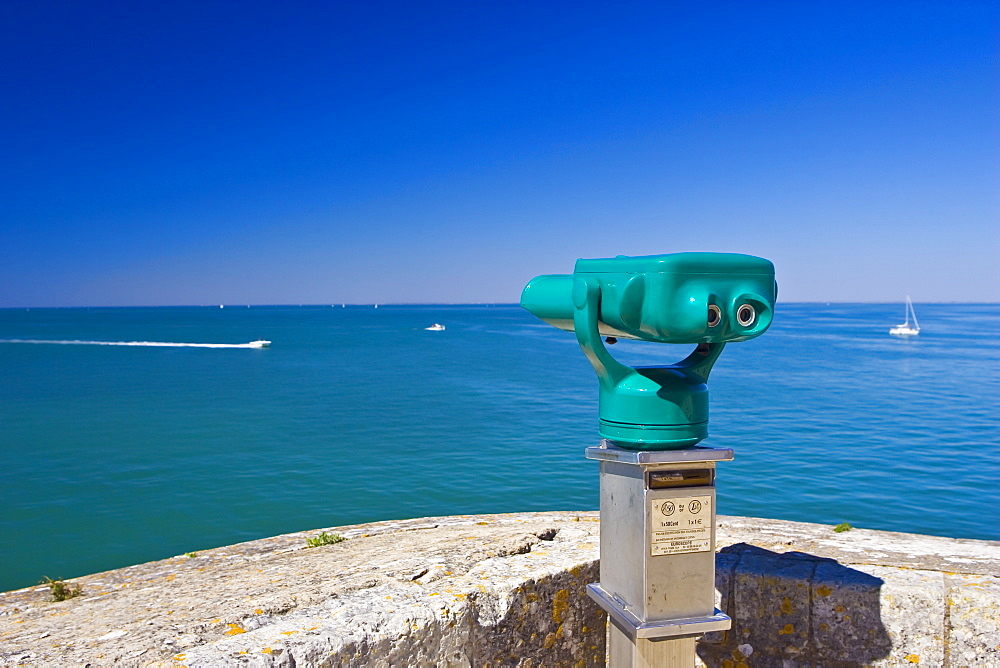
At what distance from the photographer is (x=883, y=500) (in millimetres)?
14266

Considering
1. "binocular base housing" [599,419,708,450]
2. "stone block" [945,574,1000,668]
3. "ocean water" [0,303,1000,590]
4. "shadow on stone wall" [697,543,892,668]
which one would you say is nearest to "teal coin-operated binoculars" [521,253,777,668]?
"binocular base housing" [599,419,708,450]

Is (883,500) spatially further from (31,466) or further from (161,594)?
(31,466)

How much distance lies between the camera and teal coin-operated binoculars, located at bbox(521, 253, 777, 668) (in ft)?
7.57

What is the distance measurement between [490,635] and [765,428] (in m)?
20.5

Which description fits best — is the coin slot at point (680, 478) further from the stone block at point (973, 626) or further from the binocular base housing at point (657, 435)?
the stone block at point (973, 626)

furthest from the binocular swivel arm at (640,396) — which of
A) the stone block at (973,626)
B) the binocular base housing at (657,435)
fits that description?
the stone block at (973,626)

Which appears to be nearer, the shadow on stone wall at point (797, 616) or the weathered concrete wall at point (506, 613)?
the weathered concrete wall at point (506, 613)

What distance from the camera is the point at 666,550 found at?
2.47 meters

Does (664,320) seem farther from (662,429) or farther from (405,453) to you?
(405,453)

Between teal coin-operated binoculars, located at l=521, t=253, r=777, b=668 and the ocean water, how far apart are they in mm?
11220

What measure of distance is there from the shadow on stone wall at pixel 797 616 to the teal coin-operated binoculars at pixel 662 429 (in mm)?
818

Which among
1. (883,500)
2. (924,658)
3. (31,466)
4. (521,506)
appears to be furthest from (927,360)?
(924,658)

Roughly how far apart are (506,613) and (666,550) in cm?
83

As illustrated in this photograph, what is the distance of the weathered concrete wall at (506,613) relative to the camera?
261 centimetres
